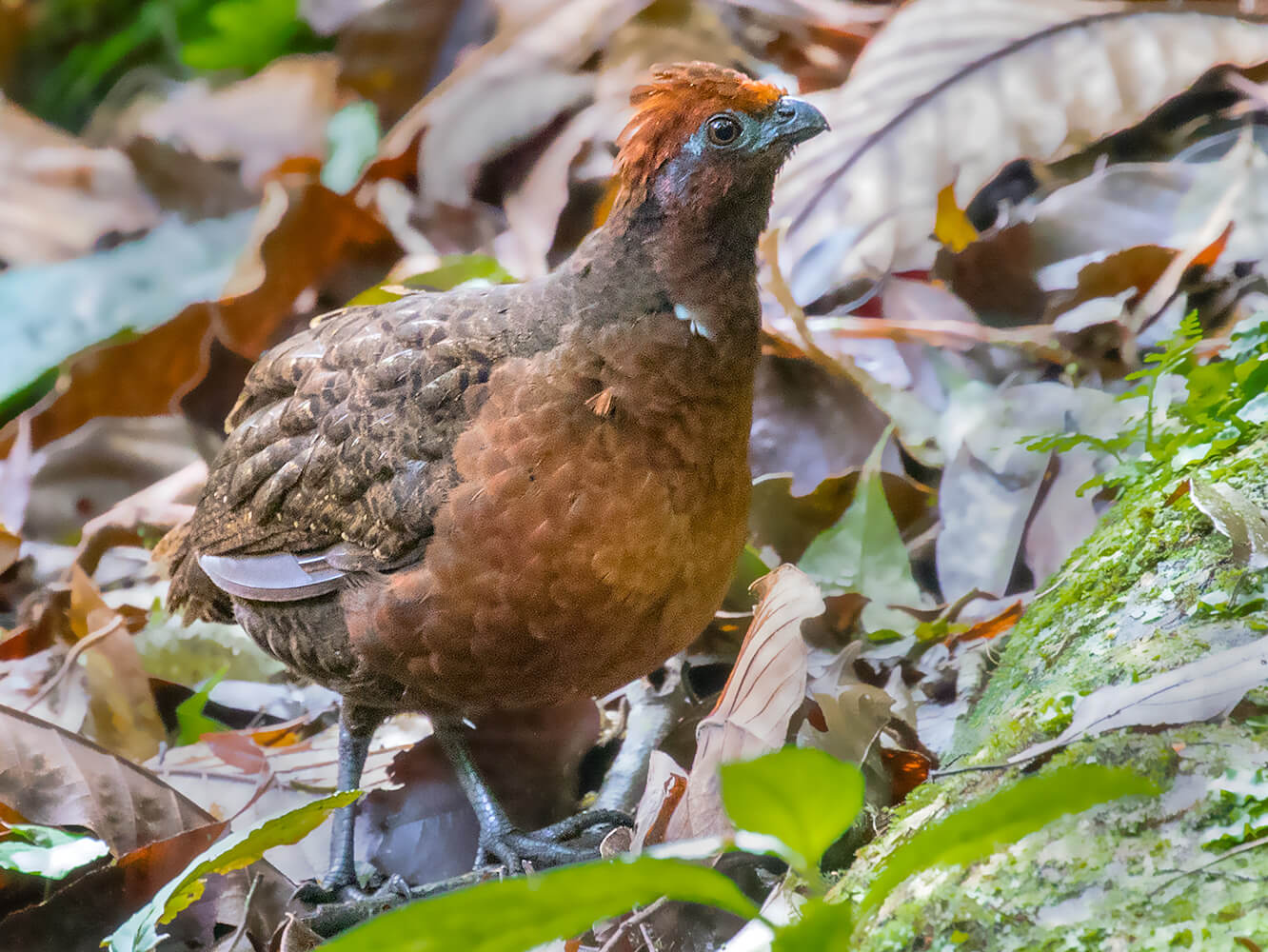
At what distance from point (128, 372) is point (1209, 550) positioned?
339 centimetres

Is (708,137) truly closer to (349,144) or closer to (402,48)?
(349,144)

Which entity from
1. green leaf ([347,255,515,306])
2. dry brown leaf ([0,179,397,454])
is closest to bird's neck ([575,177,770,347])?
green leaf ([347,255,515,306])

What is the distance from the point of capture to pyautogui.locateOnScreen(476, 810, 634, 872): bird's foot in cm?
238

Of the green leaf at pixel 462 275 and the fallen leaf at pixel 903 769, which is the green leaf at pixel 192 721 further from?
the fallen leaf at pixel 903 769

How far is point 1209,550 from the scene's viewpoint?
1.71m

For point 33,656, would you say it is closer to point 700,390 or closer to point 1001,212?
point 700,390

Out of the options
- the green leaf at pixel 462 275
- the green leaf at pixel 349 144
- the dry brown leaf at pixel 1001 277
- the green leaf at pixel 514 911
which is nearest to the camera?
the green leaf at pixel 514 911

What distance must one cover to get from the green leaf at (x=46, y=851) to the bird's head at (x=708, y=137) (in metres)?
1.54

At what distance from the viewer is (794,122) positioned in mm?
2199

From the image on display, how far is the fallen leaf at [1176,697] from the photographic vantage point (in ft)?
4.58

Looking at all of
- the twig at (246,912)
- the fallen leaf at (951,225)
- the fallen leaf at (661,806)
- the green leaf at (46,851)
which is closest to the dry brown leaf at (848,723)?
the fallen leaf at (661,806)

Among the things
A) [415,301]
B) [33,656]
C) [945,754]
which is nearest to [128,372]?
[33,656]

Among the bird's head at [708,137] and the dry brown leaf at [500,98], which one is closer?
the bird's head at [708,137]

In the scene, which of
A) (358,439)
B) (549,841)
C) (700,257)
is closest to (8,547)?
(358,439)
